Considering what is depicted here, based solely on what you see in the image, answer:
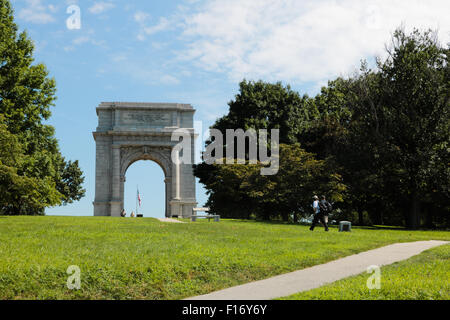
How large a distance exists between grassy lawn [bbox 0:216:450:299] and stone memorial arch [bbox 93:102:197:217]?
3353cm

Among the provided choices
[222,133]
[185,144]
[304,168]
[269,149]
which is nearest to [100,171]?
[185,144]

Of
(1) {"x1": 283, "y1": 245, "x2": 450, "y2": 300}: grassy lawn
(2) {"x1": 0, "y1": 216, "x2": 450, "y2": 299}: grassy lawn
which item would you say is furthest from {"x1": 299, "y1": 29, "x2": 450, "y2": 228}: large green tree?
(1) {"x1": 283, "y1": 245, "x2": 450, "y2": 300}: grassy lawn

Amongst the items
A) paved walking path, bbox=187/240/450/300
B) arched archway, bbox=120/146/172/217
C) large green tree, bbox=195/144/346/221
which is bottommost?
paved walking path, bbox=187/240/450/300

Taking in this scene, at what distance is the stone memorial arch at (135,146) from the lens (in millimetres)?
50312

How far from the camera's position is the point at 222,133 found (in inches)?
1989

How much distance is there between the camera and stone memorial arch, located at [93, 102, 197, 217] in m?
50.3

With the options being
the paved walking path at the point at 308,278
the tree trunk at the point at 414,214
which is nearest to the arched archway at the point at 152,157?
the tree trunk at the point at 414,214

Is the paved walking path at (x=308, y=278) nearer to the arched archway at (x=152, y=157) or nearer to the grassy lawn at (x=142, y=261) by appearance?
the grassy lawn at (x=142, y=261)

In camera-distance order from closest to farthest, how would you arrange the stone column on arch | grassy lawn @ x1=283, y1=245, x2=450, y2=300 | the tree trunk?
grassy lawn @ x1=283, y1=245, x2=450, y2=300 → the tree trunk → the stone column on arch

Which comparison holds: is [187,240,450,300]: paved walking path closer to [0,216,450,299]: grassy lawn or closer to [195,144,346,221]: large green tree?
[0,216,450,299]: grassy lawn

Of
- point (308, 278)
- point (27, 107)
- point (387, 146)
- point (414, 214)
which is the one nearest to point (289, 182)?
point (387, 146)

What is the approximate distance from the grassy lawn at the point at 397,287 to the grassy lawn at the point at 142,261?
6.65 ft

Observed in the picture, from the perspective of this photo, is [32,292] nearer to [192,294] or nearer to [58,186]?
[192,294]

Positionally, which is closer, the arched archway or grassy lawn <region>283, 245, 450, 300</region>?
grassy lawn <region>283, 245, 450, 300</region>
